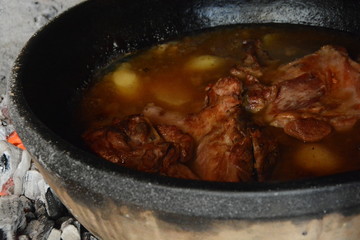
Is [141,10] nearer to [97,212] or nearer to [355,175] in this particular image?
[97,212]

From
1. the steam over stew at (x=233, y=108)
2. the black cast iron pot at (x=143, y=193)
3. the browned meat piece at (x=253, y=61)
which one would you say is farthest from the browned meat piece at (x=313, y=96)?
the black cast iron pot at (x=143, y=193)

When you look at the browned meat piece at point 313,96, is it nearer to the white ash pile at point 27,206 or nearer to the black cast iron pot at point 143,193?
the black cast iron pot at point 143,193

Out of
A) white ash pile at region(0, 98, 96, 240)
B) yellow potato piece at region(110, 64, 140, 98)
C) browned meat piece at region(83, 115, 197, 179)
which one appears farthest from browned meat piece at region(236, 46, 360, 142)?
white ash pile at region(0, 98, 96, 240)

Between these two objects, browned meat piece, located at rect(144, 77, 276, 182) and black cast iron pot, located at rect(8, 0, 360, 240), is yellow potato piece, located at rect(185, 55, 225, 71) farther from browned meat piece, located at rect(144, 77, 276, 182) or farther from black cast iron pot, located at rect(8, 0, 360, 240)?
black cast iron pot, located at rect(8, 0, 360, 240)

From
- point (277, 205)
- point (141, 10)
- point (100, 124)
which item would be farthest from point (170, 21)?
point (277, 205)

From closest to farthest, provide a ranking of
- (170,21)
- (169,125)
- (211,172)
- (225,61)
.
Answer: (211,172) → (169,125) → (225,61) → (170,21)

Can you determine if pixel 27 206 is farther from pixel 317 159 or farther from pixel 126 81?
pixel 317 159
